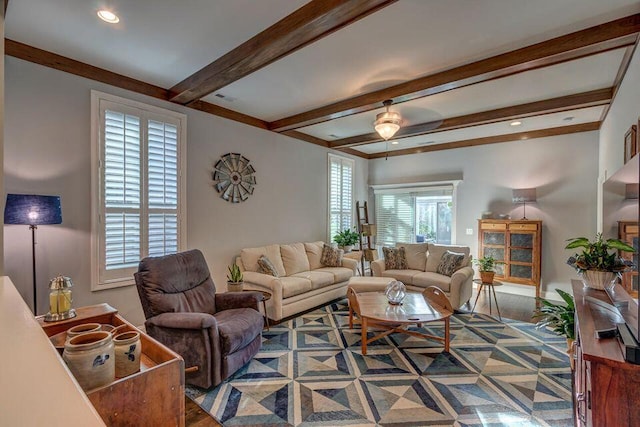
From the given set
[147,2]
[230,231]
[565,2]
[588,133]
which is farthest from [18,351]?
[588,133]

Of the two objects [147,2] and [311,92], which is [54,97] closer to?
[147,2]

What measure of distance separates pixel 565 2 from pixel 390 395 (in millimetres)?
3109

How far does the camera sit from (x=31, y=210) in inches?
97.5

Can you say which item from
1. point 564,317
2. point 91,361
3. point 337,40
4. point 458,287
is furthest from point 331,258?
point 91,361

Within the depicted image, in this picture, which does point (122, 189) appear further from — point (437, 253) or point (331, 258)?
point (437, 253)

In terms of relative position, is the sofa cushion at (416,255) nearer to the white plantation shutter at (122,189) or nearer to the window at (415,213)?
the window at (415,213)

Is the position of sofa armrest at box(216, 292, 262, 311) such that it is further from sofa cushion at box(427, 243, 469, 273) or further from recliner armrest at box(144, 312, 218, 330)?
sofa cushion at box(427, 243, 469, 273)

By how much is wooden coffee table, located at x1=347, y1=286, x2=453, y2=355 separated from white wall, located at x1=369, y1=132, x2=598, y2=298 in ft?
9.87

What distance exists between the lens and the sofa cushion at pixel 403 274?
465 cm

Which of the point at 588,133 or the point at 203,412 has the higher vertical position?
the point at 588,133

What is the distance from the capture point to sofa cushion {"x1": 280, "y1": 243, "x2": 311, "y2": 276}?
4762 millimetres

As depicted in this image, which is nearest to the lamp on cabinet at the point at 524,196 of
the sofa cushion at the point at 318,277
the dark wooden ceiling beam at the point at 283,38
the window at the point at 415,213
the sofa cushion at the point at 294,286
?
the window at the point at 415,213

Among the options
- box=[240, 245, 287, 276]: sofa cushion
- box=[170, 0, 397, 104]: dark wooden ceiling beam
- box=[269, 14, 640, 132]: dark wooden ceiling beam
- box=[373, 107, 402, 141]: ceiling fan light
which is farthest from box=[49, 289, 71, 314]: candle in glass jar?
box=[269, 14, 640, 132]: dark wooden ceiling beam

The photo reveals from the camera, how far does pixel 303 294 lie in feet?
13.8
